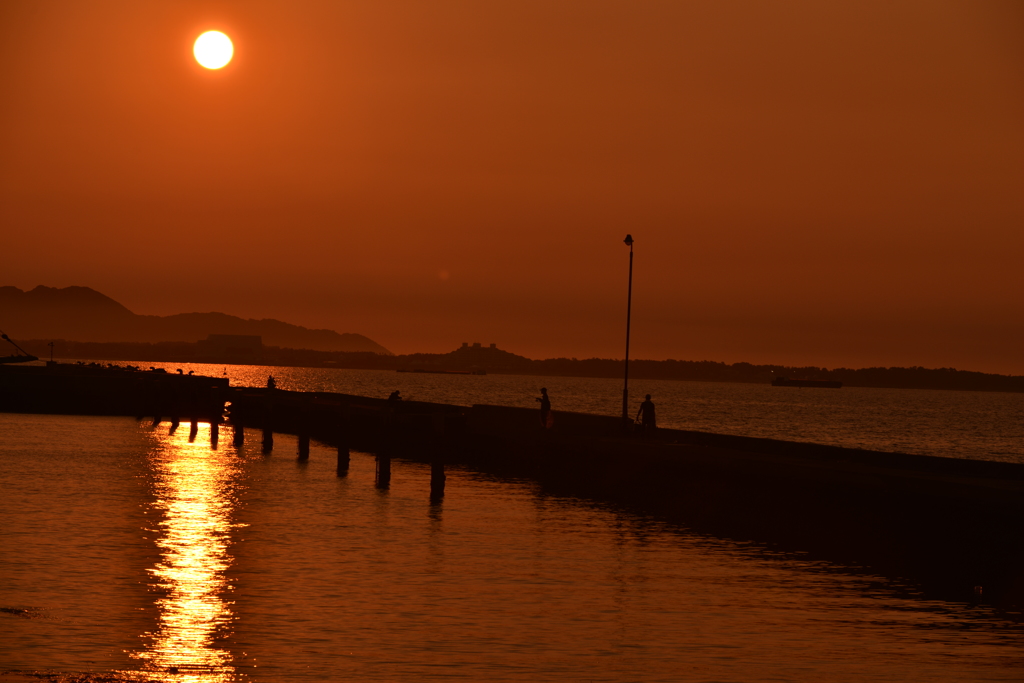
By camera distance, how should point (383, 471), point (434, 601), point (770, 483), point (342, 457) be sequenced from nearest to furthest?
point (434, 601) < point (770, 483) < point (383, 471) < point (342, 457)

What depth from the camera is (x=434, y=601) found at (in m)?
20.8

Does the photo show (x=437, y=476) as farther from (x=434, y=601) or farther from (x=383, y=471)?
(x=434, y=601)

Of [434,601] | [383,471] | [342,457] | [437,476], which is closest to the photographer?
[434,601]

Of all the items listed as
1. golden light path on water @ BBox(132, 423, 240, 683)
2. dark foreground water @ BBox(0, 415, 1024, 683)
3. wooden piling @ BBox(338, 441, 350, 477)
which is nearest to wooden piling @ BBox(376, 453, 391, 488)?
wooden piling @ BBox(338, 441, 350, 477)

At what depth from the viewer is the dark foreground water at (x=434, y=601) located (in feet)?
52.3

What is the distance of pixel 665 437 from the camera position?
1866 inches

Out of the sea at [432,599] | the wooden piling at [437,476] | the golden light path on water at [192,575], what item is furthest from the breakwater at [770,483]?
Answer: the golden light path on water at [192,575]

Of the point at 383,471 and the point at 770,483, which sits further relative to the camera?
the point at 383,471

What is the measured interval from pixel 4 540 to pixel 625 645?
50.0 ft

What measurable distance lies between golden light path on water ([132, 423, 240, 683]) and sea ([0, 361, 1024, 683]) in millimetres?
71

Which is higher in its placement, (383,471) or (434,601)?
(383,471)

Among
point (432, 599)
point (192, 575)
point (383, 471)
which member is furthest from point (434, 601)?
point (383, 471)

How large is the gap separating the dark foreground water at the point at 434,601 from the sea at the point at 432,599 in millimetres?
62

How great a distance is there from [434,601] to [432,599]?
194 millimetres
